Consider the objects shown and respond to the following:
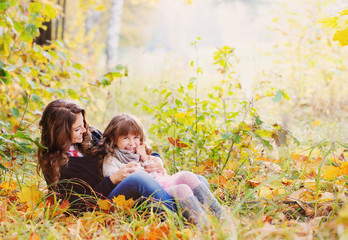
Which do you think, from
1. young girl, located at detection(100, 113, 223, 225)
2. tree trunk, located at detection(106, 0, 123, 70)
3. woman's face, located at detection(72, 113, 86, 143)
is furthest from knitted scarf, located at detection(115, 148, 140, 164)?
tree trunk, located at detection(106, 0, 123, 70)

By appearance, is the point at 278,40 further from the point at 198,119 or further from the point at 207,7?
the point at 207,7

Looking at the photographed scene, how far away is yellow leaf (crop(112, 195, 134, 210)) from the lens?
1827 millimetres

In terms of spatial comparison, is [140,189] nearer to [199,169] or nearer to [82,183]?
[82,183]

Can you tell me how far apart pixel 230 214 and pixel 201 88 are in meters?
4.63

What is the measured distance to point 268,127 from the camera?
221 centimetres

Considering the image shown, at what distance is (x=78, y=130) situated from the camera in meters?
2.09

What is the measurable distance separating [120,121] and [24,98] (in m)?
1.31

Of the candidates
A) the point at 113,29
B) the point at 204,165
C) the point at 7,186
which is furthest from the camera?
the point at 113,29

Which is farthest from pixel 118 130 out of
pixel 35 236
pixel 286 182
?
pixel 286 182

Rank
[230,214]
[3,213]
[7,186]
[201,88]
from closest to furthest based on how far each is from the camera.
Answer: [230,214] → [3,213] → [7,186] → [201,88]

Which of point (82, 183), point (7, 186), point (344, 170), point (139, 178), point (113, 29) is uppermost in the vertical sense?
point (113, 29)

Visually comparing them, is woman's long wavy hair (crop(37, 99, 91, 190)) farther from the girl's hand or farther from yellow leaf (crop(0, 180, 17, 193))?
the girl's hand

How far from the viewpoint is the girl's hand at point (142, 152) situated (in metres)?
2.27

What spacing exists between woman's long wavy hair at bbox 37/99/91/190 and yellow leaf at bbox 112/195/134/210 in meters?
0.38
